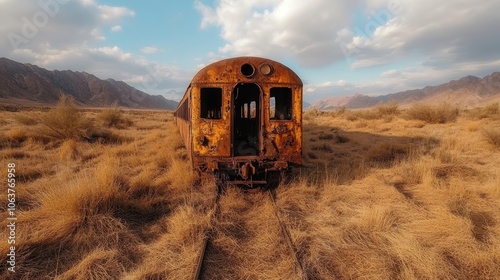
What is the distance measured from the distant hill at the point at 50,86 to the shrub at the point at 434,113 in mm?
63442

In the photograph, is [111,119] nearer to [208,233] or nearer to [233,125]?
[233,125]

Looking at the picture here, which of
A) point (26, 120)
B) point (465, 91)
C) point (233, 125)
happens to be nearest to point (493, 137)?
point (233, 125)

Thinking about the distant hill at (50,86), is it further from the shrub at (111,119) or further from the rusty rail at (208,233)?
the rusty rail at (208,233)

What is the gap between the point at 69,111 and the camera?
14.2 metres

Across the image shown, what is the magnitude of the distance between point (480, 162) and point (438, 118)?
13.0m

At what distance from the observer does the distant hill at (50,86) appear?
289 feet

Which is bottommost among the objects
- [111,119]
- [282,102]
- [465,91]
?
[282,102]

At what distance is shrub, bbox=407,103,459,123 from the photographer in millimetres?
20625

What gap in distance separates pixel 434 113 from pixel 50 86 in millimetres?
114257

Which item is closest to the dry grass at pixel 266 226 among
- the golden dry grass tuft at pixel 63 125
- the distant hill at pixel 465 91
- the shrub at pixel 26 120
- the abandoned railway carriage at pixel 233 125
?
the abandoned railway carriage at pixel 233 125

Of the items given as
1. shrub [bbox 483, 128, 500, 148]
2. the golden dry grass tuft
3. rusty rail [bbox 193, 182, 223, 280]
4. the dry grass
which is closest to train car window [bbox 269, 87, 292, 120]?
the dry grass

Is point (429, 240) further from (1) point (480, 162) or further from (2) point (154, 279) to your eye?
(1) point (480, 162)

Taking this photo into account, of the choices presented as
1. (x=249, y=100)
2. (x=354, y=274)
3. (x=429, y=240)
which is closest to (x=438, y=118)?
(x=249, y=100)

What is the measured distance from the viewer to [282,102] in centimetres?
737
